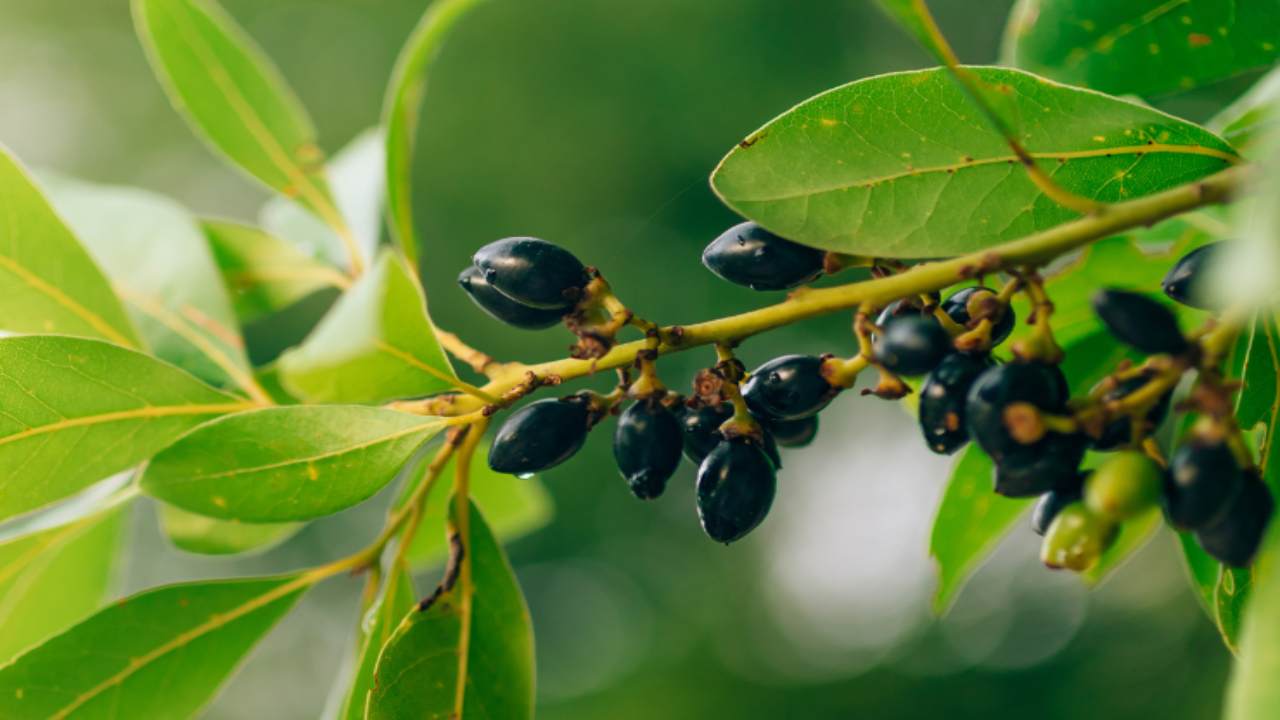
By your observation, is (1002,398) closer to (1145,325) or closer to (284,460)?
(1145,325)

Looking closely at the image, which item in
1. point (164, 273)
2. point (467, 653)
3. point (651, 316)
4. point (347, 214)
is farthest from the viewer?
point (651, 316)

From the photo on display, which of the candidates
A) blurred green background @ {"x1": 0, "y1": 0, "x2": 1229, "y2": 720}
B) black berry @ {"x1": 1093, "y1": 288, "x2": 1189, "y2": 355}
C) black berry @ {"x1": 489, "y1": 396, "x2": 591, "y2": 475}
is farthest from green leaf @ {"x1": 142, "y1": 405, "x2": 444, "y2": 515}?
blurred green background @ {"x1": 0, "y1": 0, "x2": 1229, "y2": 720}

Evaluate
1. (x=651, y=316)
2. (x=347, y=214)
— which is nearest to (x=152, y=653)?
(x=347, y=214)

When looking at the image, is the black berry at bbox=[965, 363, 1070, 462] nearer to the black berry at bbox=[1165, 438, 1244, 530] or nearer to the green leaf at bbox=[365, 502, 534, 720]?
the black berry at bbox=[1165, 438, 1244, 530]

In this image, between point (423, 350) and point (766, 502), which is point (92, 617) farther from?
point (766, 502)

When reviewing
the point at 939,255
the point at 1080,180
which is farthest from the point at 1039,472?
the point at 1080,180

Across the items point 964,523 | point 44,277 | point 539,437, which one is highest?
point 44,277
